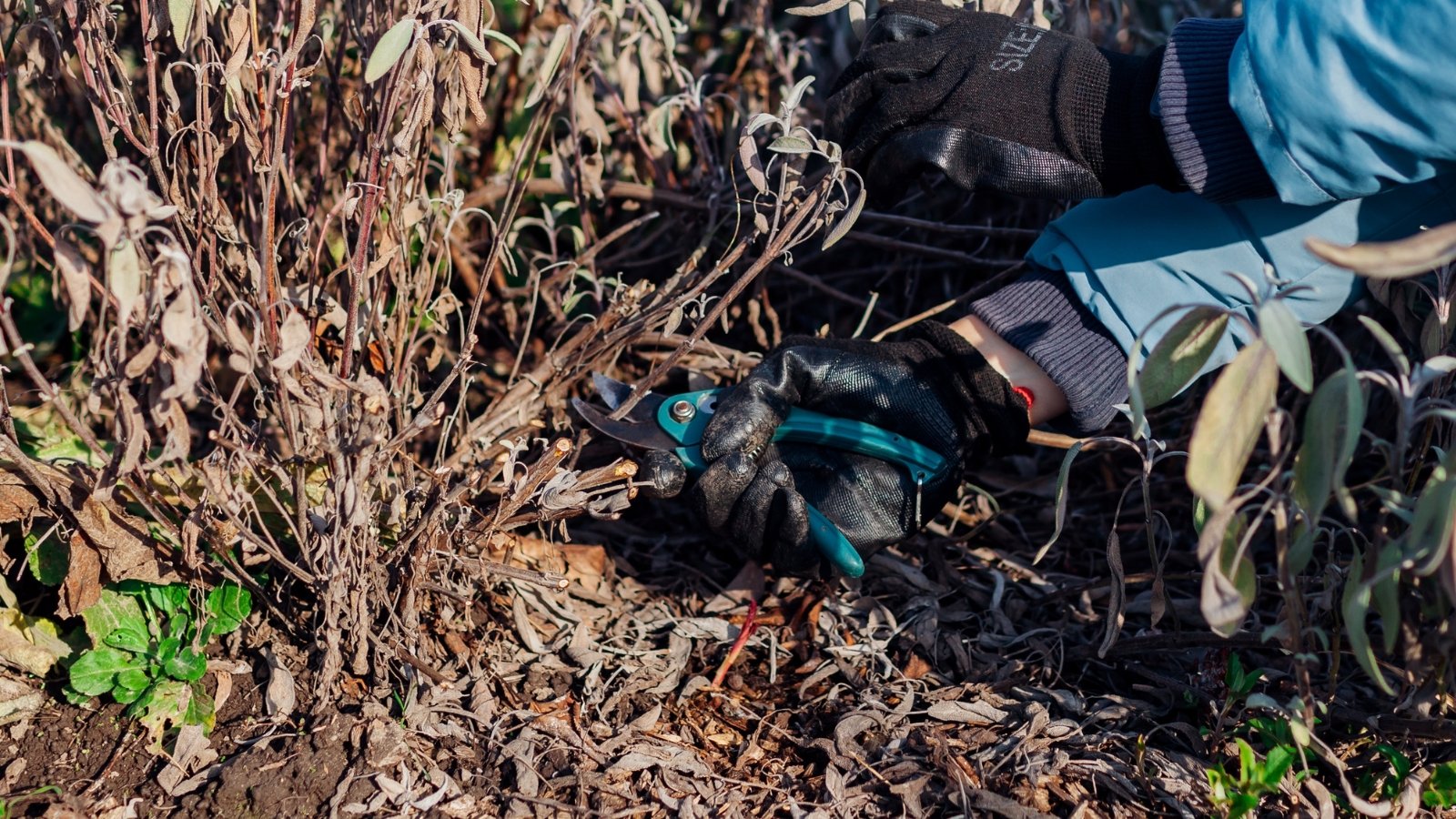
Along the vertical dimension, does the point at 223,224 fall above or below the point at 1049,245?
above

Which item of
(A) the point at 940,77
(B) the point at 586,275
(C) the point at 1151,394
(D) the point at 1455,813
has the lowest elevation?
(D) the point at 1455,813

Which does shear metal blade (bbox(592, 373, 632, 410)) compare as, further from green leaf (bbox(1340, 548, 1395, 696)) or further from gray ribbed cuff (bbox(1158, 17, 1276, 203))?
green leaf (bbox(1340, 548, 1395, 696))

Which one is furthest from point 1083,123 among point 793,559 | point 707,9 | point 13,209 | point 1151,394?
point 13,209

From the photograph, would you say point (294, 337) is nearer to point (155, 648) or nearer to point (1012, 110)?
point (155, 648)

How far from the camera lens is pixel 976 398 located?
78.7 inches

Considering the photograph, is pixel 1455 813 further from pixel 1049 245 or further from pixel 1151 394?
pixel 1049 245

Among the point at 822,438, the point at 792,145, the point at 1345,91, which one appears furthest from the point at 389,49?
the point at 1345,91

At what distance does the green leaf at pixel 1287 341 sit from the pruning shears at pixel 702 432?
2.83ft

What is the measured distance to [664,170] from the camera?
97.3 inches

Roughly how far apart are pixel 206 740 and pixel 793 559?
3.12ft

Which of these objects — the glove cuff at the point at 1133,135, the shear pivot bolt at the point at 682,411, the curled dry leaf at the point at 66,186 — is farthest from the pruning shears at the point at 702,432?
the curled dry leaf at the point at 66,186

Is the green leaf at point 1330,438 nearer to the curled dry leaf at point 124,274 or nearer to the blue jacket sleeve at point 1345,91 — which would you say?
the blue jacket sleeve at point 1345,91

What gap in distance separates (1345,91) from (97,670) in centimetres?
199

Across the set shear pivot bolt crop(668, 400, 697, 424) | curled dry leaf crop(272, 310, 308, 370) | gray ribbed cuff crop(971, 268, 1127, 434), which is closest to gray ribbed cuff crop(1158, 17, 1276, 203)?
gray ribbed cuff crop(971, 268, 1127, 434)
